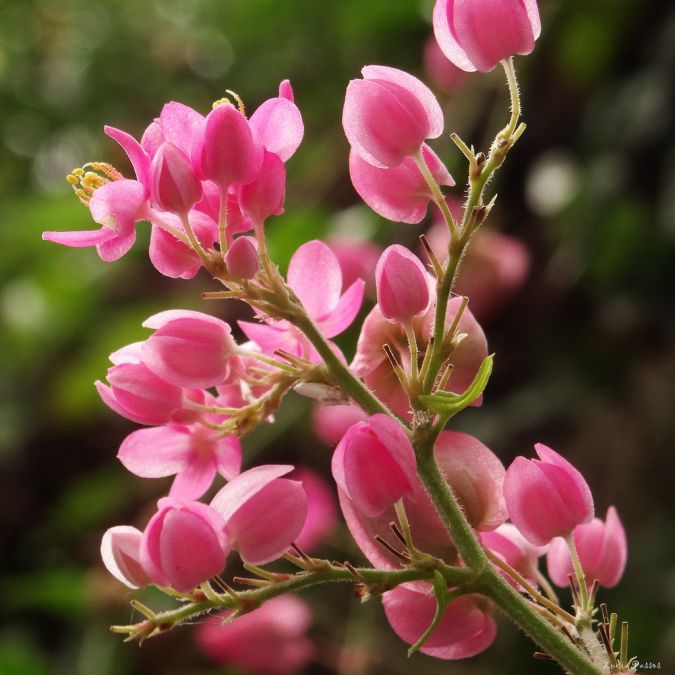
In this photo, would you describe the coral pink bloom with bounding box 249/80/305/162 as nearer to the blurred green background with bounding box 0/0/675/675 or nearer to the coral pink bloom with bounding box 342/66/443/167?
the coral pink bloom with bounding box 342/66/443/167

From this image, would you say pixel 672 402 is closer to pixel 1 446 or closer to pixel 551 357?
pixel 551 357

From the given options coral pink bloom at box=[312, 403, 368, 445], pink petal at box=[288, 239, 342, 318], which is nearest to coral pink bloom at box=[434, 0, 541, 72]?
pink petal at box=[288, 239, 342, 318]

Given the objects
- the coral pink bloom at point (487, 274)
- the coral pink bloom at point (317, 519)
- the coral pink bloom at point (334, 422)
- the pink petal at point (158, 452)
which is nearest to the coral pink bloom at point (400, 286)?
the pink petal at point (158, 452)

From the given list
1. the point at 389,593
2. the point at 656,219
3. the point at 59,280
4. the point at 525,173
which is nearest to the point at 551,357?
the point at 656,219

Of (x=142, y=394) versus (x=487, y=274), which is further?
(x=487, y=274)

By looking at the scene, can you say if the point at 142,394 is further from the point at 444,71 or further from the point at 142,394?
the point at 444,71

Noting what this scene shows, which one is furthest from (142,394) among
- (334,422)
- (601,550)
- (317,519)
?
(317,519)
